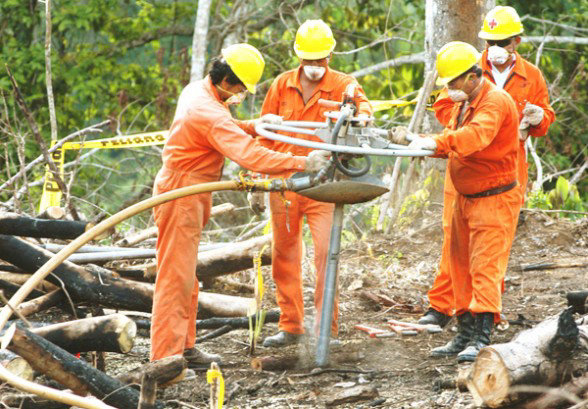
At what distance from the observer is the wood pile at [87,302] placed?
5.04 metres

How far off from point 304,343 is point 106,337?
1.80m

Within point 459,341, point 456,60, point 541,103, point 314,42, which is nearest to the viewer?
point 456,60

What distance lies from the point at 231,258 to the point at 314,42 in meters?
1.78

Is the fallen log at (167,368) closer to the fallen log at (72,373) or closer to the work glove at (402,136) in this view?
the fallen log at (72,373)

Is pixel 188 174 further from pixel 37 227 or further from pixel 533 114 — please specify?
pixel 533 114

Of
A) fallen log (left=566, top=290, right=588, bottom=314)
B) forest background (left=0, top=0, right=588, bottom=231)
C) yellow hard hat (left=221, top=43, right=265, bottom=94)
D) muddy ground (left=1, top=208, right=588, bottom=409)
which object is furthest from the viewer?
forest background (left=0, top=0, right=588, bottom=231)

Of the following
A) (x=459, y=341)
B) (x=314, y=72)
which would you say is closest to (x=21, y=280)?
(x=314, y=72)

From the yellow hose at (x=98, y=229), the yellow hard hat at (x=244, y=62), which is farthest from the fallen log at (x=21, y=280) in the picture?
the yellow hard hat at (x=244, y=62)

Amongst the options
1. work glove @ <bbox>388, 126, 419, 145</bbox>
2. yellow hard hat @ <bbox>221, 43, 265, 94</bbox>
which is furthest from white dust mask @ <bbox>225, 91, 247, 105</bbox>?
work glove @ <bbox>388, 126, 419, 145</bbox>

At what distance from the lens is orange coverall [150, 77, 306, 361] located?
19.0 feet

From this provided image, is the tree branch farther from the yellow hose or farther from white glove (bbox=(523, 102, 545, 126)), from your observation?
the yellow hose

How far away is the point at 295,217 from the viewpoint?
22.5 ft

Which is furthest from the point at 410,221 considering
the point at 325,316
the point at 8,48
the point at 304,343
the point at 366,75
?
the point at 8,48

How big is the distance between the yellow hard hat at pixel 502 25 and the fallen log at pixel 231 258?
2258mm
